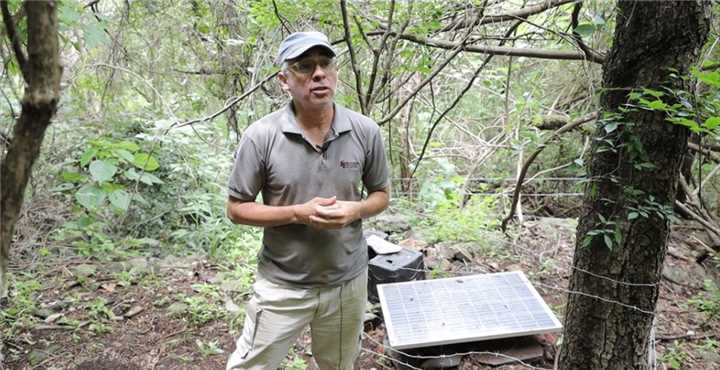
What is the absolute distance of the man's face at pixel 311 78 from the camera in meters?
1.91

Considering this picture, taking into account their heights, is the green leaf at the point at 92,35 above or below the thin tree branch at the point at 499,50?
below

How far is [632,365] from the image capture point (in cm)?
207

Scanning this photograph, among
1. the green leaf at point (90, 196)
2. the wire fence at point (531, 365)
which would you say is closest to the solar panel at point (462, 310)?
the wire fence at point (531, 365)

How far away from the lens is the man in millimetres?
1903

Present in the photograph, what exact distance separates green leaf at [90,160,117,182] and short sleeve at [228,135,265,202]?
0.45 meters

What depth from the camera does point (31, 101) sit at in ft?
2.19

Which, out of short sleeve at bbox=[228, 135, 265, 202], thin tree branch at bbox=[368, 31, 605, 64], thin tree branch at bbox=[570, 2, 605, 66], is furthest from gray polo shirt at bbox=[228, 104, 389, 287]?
thin tree branch at bbox=[570, 2, 605, 66]

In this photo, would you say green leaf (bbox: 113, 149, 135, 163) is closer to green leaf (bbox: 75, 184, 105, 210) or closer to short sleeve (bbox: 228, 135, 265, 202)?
green leaf (bbox: 75, 184, 105, 210)

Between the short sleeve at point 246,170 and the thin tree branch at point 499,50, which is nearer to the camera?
the short sleeve at point 246,170

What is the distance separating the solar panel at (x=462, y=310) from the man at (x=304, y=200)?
0.85 m

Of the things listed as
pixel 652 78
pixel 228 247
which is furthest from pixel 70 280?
pixel 652 78

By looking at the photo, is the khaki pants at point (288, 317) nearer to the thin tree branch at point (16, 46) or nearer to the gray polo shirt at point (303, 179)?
the gray polo shirt at point (303, 179)

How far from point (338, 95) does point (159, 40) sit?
1980 millimetres

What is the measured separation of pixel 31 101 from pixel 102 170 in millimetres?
1114
